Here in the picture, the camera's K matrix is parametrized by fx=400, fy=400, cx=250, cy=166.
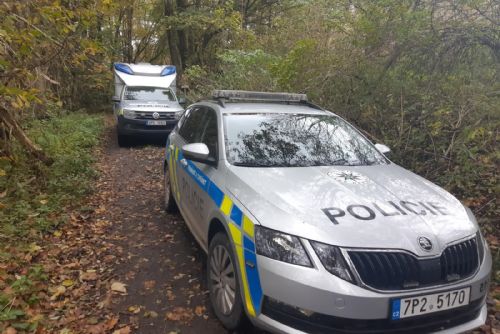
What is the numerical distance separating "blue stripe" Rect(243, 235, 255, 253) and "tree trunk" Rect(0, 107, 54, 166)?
5153 millimetres

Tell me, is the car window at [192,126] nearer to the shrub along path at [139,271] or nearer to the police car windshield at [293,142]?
the police car windshield at [293,142]

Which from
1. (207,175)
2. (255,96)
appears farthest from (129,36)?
(207,175)

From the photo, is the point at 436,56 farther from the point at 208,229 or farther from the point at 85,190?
the point at 85,190

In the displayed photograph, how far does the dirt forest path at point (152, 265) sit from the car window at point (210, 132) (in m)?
1.30

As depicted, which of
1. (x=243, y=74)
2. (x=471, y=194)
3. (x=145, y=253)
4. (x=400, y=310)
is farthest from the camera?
(x=243, y=74)

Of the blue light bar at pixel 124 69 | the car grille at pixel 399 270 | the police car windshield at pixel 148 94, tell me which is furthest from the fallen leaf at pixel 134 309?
the blue light bar at pixel 124 69

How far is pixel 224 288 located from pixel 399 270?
4.41 feet

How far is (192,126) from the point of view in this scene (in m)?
4.92

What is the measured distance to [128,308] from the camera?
11.6ft

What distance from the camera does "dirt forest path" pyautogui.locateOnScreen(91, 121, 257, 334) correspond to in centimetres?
338

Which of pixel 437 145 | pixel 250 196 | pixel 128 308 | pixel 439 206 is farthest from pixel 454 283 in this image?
pixel 437 145

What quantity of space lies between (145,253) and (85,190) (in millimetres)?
2632

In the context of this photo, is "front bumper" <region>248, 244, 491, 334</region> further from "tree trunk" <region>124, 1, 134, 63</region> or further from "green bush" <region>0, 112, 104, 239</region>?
"tree trunk" <region>124, 1, 134, 63</region>

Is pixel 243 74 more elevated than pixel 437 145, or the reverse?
pixel 243 74
